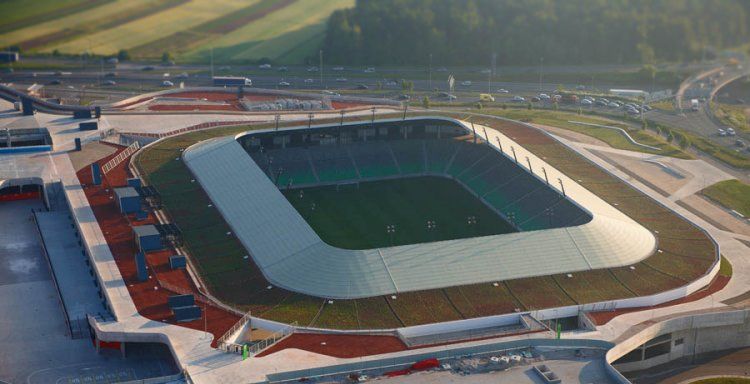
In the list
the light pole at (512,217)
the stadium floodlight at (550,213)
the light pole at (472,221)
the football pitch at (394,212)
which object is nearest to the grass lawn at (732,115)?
the football pitch at (394,212)

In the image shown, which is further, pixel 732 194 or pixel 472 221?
pixel 732 194

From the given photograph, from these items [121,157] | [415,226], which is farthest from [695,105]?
[121,157]

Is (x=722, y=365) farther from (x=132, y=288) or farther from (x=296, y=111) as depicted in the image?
(x=296, y=111)

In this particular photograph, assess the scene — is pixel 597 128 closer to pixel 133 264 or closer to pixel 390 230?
pixel 390 230

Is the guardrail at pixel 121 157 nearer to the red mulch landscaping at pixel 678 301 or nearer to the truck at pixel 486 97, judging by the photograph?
the red mulch landscaping at pixel 678 301

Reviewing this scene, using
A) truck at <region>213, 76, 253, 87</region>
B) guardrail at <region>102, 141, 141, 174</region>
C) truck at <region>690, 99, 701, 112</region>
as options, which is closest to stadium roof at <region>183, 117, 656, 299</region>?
guardrail at <region>102, 141, 141, 174</region>

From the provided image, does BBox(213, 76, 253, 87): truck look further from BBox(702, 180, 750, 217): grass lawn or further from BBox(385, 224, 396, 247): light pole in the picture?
BBox(702, 180, 750, 217): grass lawn

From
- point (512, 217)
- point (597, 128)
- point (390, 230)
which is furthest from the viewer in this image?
point (597, 128)
